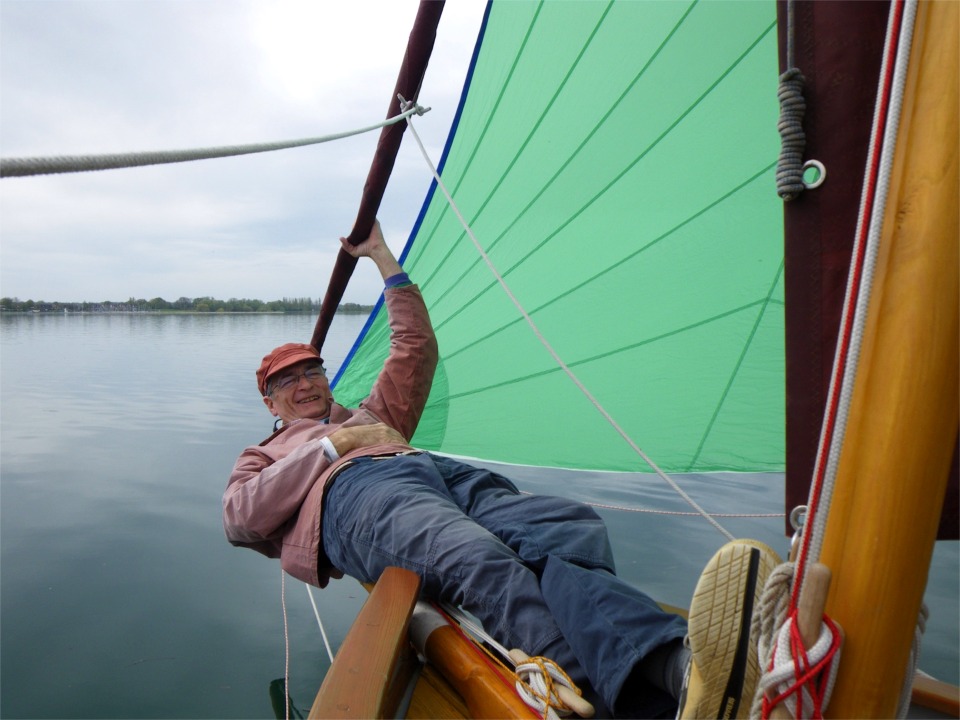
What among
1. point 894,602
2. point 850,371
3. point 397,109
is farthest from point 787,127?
point 397,109

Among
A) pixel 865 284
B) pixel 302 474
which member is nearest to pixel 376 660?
pixel 302 474

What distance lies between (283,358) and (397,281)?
21.8 inches

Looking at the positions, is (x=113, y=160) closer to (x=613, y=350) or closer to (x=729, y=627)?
(x=729, y=627)

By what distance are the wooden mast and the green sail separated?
1.16m

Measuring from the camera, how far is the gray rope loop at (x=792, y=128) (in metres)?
0.80

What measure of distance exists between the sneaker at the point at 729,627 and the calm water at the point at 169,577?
1.82 meters

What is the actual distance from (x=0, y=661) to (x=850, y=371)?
2826 millimetres

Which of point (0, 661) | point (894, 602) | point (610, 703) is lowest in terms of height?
point (0, 661)

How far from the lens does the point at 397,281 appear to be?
2.57m

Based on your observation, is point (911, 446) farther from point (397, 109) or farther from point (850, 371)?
point (397, 109)

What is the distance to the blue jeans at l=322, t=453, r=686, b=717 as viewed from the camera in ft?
3.41

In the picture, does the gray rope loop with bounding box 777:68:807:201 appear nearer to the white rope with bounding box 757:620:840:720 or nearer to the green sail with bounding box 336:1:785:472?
the white rope with bounding box 757:620:840:720

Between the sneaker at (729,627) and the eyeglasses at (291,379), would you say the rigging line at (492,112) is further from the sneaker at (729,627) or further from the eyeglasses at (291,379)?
the sneaker at (729,627)

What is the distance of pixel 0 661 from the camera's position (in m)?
2.22
